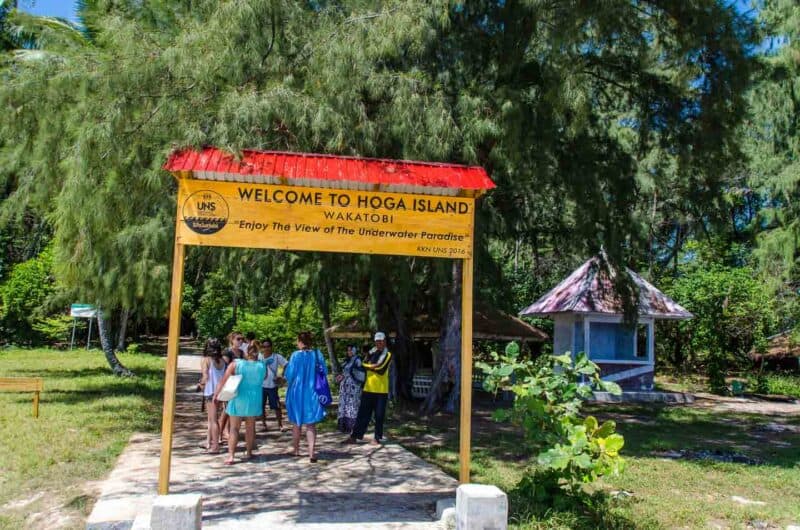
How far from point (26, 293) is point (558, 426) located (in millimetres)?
29773

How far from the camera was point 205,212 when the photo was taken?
625 cm

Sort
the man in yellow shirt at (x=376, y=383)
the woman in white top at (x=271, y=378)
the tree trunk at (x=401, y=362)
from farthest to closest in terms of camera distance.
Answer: the tree trunk at (x=401, y=362) → the woman in white top at (x=271, y=378) → the man in yellow shirt at (x=376, y=383)

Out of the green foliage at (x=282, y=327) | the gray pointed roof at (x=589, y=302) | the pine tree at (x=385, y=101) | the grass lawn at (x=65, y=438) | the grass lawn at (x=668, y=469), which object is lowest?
the grass lawn at (x=668, y=469)

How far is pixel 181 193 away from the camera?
6262 mm

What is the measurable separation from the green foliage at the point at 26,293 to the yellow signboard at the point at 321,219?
26645mm

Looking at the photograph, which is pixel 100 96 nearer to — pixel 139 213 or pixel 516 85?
pixel 139 213

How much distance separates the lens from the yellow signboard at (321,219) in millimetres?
6250

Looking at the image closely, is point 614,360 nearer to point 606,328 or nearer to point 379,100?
point 606,328

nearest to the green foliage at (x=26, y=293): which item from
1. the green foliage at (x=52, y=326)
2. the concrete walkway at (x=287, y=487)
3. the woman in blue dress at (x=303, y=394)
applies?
the green foliage at (x=52, y=326)

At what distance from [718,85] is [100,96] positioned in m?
8.74

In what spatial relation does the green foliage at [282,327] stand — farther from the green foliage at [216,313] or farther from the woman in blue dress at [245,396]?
the woman in blue dress at [245,396]

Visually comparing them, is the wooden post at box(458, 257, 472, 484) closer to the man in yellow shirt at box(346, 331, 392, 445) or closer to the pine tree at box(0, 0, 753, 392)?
the pine tree at box(0, 0, 753, 392)

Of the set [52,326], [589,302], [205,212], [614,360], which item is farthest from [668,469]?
[52,326]

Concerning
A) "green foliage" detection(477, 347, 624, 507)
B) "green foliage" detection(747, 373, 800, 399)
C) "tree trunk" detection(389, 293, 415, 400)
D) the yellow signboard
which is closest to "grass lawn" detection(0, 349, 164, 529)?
the yellow signboard
